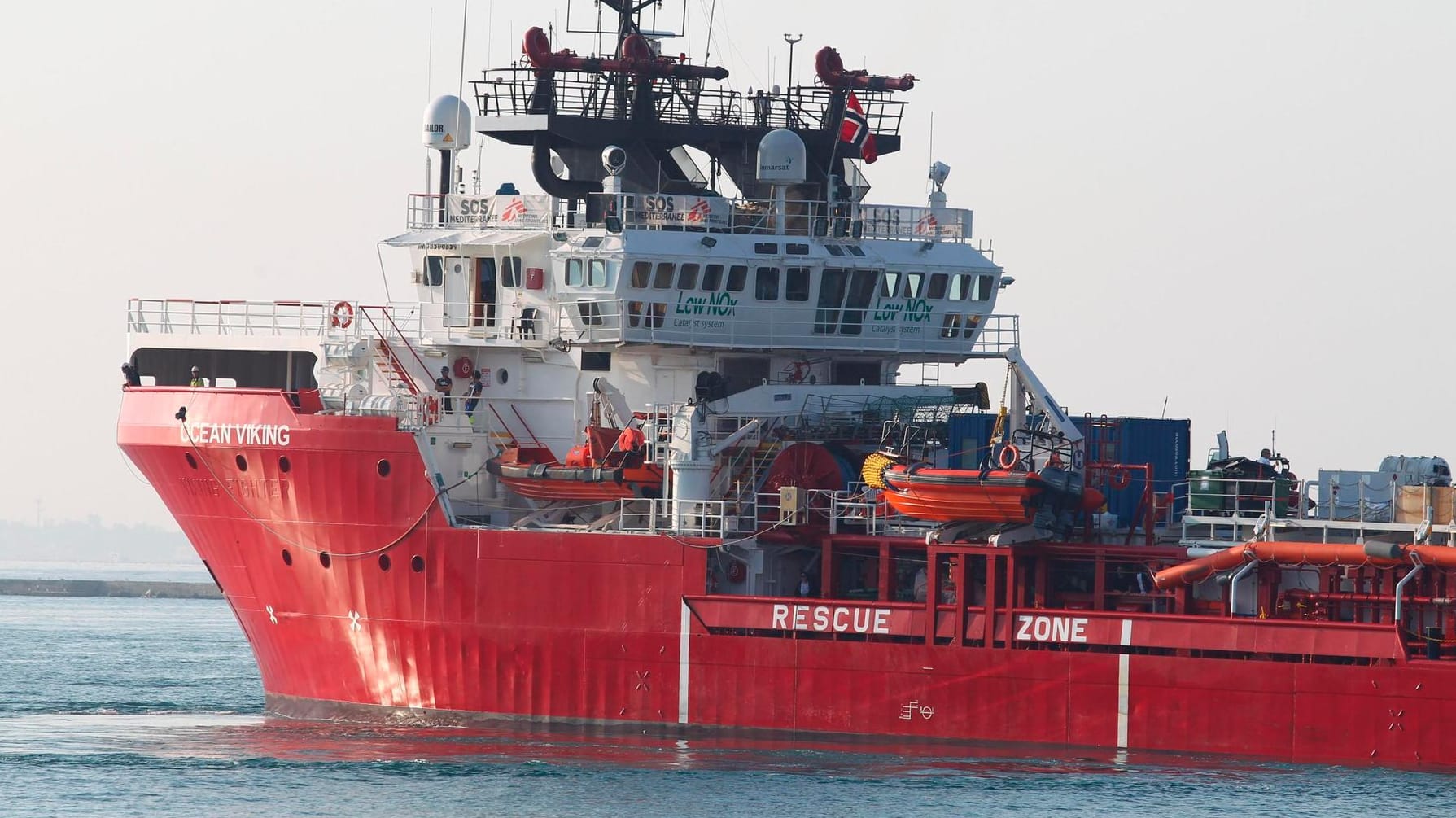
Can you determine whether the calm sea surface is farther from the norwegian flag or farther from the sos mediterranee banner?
the norwegian flag

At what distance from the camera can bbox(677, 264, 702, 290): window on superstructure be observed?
34.0 m

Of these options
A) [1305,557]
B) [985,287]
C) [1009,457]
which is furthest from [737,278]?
[1305,557]

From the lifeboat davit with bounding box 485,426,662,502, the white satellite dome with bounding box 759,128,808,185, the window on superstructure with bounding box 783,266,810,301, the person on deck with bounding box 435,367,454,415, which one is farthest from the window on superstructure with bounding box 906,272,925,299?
the person on deck with bounding box 435,367,454,415

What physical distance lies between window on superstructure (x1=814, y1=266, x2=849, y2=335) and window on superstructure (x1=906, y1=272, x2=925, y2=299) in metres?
1.15

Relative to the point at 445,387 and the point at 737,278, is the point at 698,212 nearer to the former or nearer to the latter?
the point at 737,278

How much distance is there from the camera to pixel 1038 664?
102ft

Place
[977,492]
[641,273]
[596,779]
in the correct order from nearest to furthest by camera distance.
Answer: [596,779] → [977,492] → [641,273]

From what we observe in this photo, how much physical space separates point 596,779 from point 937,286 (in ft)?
33.8

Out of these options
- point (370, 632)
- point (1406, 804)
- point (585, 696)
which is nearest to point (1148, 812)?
point (1406, 804)

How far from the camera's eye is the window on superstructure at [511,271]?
35062 mm

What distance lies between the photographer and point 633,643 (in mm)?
32500

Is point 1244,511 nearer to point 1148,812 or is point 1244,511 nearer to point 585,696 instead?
point 1148,812

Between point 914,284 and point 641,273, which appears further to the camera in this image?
point 914,284

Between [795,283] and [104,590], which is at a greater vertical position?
[795,283]
